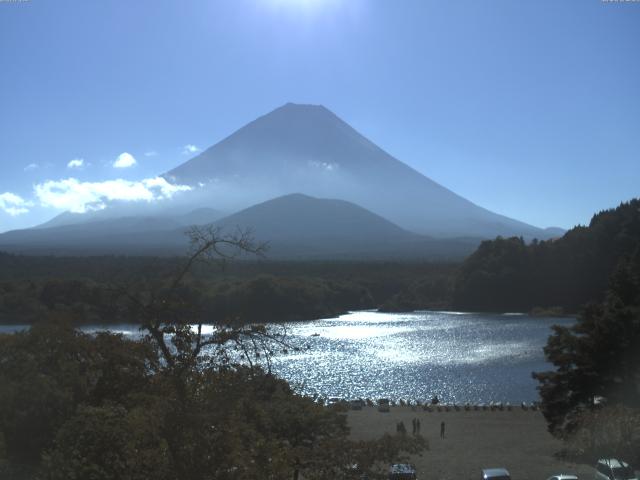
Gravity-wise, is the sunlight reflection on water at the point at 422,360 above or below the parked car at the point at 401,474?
below

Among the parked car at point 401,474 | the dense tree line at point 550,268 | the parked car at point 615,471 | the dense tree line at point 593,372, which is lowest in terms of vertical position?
the parked car at point 401,474

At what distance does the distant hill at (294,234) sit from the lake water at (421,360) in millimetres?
61062

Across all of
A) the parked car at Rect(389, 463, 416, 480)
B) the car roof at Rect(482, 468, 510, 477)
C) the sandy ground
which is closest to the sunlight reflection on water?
the sandy ground

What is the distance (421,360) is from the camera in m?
26.5

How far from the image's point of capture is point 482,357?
26.6m

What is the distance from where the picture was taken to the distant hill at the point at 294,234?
108 metres

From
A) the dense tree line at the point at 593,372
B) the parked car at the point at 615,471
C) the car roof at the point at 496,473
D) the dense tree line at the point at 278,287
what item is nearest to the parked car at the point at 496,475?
the car roof at the point at 496,473

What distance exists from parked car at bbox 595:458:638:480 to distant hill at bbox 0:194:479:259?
88.3 metres

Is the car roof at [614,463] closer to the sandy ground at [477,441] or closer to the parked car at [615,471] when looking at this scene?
the parked car at [615,471]

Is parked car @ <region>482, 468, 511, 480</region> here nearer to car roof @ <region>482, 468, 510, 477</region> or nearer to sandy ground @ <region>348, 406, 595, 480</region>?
car roof @ <region>482, 468, 510, 477</region>

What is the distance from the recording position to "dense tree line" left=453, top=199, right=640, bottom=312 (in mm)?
43688

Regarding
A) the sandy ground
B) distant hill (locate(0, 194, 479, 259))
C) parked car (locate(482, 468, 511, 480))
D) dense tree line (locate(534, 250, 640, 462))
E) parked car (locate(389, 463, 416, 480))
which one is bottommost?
the sandy ground

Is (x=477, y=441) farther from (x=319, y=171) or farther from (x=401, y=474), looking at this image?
(x=319, y=171)

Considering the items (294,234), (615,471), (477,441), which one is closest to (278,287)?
(477,441)
